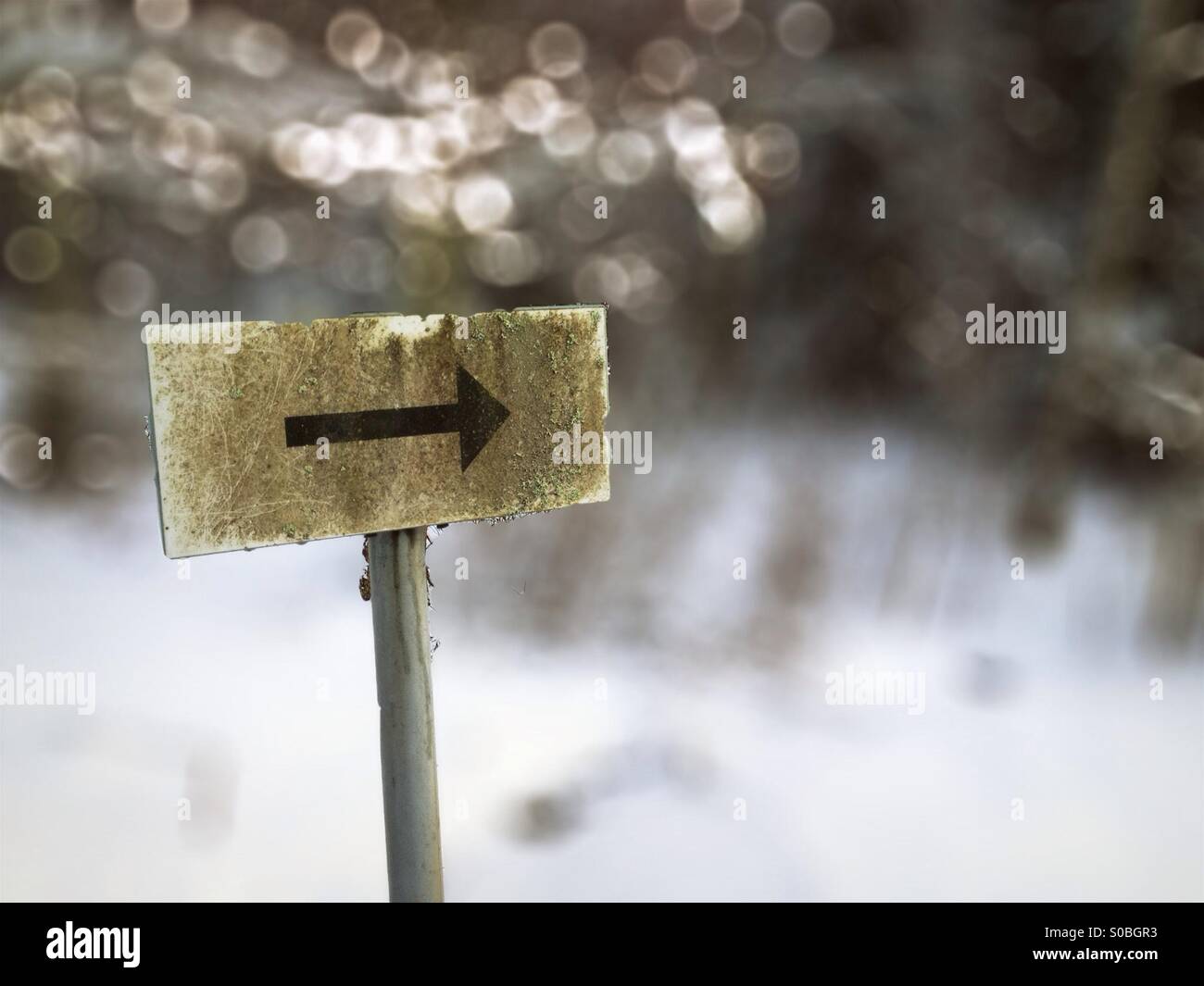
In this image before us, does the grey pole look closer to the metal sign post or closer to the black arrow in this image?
the metal sign post

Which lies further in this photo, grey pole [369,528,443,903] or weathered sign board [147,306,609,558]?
grey pole [369,528,443,903]

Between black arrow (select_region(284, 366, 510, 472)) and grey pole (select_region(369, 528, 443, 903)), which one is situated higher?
black arrow (select_region(284, 366, 510, 472))

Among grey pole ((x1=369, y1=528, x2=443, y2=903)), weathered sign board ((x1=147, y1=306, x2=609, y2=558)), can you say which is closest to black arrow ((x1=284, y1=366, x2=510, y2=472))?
weathered sign board ((x1=147, y1=306, x2=609, y2=558))

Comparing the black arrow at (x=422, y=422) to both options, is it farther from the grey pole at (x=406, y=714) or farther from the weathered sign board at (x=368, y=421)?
the grey pole at (x=406, y=714)

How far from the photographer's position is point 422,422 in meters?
1.55

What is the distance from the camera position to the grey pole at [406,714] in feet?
5.27

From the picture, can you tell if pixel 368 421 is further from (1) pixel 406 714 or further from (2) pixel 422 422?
(1) pixel 406 714

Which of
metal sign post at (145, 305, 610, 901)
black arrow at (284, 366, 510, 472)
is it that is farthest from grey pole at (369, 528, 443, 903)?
black arrow at (284, 366, 510, 472)

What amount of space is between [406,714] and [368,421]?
0.50m

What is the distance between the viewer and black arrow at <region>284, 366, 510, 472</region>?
1475 mm

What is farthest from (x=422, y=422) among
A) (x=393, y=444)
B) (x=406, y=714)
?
(x=406, y=714)

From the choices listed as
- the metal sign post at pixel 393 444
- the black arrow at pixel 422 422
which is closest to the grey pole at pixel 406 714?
the metal sign post at pixel 393 444

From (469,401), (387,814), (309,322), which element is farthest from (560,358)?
(387,814)

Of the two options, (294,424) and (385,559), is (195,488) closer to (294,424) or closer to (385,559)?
(294,424)
